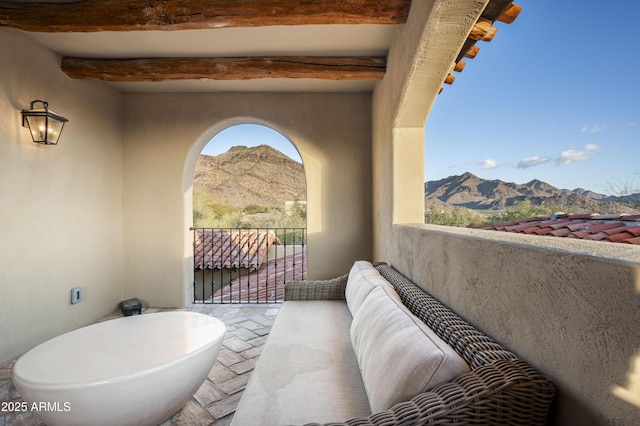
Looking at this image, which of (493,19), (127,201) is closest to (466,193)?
(493,19)

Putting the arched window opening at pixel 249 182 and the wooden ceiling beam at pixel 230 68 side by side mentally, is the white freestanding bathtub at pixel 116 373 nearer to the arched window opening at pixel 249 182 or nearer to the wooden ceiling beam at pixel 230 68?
the wooden ceiling beam at pixel 230 68

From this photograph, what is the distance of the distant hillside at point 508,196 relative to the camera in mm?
3039

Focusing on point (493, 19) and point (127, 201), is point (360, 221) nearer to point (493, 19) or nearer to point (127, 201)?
point (493, 19)

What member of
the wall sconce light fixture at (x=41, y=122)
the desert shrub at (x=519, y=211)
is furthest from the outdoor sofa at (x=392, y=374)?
A: the desert shrub at (x=519, y=211)

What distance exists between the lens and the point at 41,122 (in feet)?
8.08

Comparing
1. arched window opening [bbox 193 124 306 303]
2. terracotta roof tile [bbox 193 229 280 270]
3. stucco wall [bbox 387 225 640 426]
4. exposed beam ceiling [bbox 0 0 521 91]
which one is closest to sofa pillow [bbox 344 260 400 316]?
stucco wall [bbox 387 225 640 426]

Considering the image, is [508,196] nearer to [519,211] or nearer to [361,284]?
[519,211]

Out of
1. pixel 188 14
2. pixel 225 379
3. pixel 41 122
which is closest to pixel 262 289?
pixel 225 379

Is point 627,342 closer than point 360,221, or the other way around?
point 627,342

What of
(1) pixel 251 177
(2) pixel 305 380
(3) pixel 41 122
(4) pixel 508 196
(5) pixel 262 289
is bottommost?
(5) pixel 262 289

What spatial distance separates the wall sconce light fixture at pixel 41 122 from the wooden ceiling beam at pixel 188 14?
2.01 ft

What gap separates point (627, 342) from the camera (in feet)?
1.85

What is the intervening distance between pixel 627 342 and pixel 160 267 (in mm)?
3867

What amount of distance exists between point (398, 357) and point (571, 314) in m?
0.50
